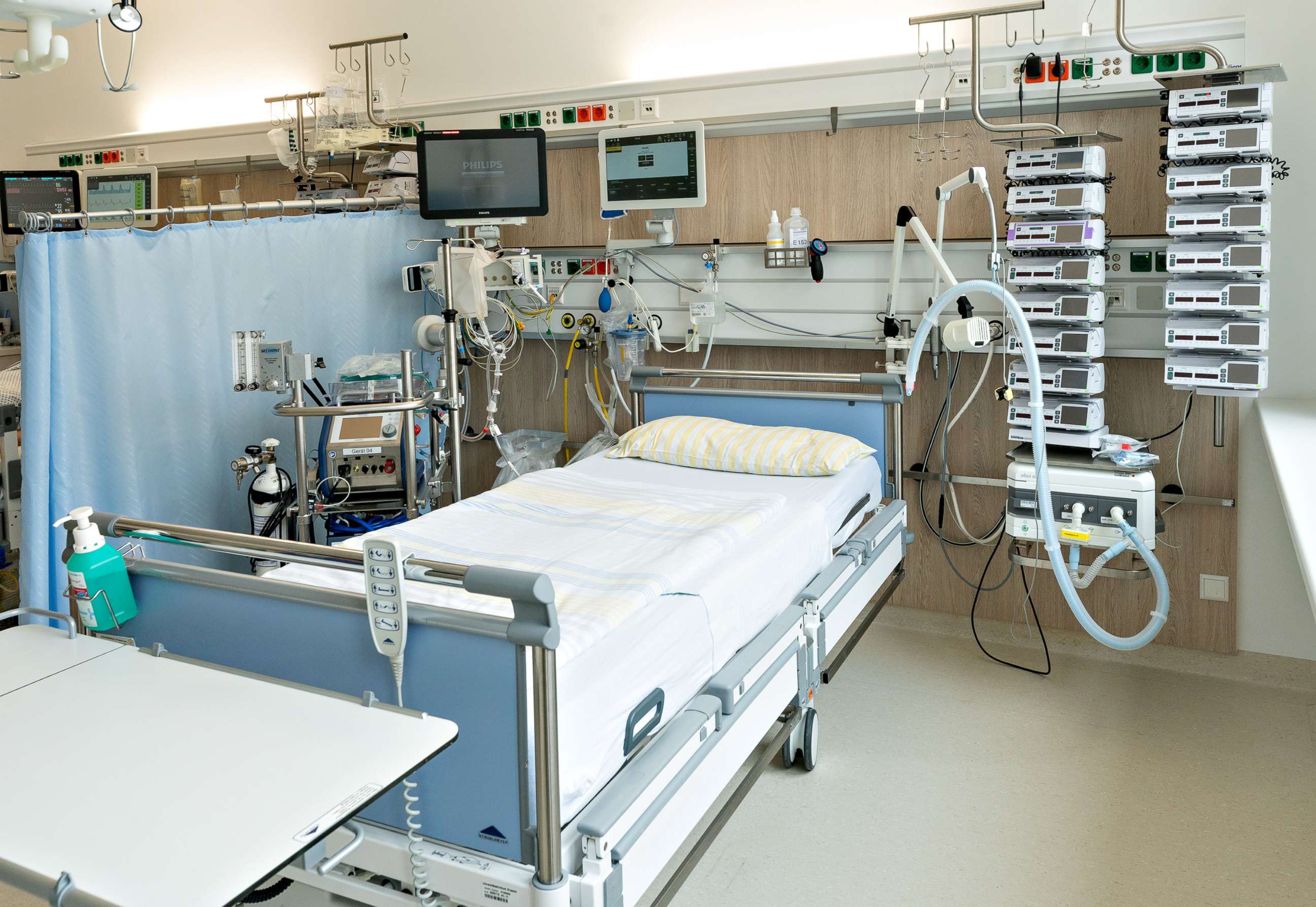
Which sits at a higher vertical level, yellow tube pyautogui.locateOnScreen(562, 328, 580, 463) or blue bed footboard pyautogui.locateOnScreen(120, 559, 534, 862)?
yellow tube pyautogui.locateOnScreen(562, 328, 580, 463)

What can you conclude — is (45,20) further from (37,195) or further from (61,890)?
(37,195)

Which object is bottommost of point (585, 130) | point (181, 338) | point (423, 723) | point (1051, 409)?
point (423, 723)

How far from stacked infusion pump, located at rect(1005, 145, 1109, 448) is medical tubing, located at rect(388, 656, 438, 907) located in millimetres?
2155

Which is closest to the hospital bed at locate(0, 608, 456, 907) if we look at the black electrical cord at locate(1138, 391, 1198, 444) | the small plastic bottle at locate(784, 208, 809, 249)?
→ the small plastic bottle at locate(784, 208, 809, 249)

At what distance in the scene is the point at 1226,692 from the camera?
3.31 m

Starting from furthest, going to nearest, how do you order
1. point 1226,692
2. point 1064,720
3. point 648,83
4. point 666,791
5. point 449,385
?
point 648,83 < point 449,385 < point 1226,692 < point 1064,720 < point 666,791

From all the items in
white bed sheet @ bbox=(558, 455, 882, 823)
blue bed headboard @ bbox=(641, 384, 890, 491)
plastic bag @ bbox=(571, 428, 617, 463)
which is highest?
blue bed headboard @ bbox=(641, 384, 890, 491)

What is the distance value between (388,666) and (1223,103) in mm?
2601

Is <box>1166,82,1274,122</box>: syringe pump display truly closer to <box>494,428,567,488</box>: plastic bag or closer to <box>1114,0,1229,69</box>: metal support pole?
<box>1114,0,1229,69</box>: metal support pole

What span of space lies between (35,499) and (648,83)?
8.63 feet

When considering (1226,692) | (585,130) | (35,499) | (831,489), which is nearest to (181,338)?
(35,499)

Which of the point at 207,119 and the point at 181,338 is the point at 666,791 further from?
the point at 207,119

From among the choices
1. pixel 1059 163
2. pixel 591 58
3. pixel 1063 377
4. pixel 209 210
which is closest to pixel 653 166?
pixel 591 58

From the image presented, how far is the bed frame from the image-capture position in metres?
1.56
